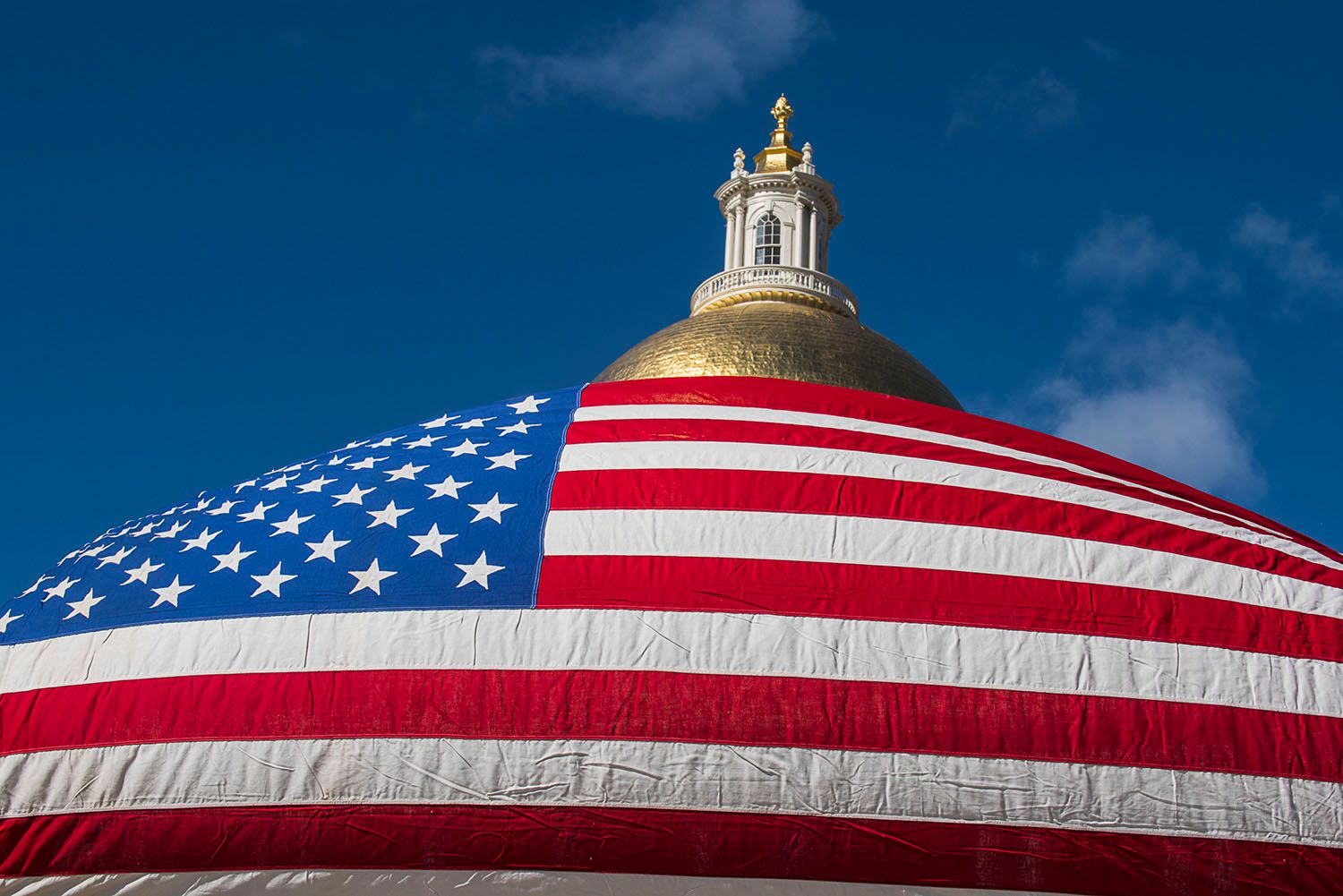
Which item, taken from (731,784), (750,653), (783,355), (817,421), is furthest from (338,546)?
(783,355)

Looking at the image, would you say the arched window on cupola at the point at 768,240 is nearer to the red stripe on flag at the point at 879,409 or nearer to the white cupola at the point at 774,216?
the white cupola at the point at 774,216

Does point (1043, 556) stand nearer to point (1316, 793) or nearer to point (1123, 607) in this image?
point (1123, 607)

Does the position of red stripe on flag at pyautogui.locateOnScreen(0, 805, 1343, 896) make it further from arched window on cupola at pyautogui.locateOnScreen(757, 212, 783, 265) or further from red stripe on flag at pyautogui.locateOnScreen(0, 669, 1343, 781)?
arched window on cupola at pyautogui.locateOnScreen(757, 212, 783, 265)

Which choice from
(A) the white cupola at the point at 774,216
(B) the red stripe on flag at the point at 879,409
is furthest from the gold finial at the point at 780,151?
(B) the red stripe on flag at the point at 879,409

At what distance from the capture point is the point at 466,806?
348 inches

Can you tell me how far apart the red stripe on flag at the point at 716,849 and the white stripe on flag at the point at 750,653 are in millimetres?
1002

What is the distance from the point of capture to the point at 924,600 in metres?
9.69

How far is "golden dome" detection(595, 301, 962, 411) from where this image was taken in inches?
1000

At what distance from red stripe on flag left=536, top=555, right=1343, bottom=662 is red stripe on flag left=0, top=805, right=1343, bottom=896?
149cm

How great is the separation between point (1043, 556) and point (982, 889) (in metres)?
2.65

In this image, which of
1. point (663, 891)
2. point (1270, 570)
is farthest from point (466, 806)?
point (1270, 570)

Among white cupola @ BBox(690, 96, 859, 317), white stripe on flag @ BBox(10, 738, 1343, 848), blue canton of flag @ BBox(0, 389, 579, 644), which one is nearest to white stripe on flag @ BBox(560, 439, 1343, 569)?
blue canton of flag @ BBox(0, 389, 579, 644)

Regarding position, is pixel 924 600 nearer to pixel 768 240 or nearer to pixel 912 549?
pixel 912 549

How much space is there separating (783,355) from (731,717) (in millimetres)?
16970
